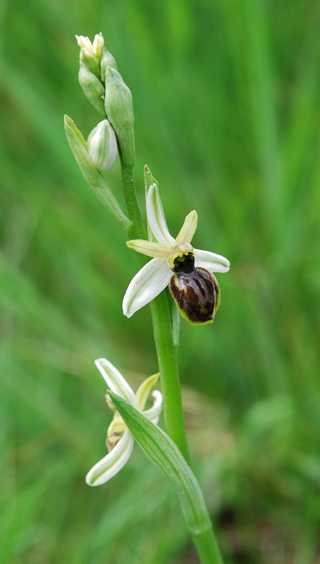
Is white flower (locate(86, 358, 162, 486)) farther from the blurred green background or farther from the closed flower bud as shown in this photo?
the closed flower bud

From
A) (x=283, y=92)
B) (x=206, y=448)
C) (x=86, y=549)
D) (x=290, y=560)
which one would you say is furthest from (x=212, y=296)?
(x=283, y=92)

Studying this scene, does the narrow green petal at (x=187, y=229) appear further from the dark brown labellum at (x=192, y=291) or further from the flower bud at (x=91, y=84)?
the flower bud at (x=91, y=84)

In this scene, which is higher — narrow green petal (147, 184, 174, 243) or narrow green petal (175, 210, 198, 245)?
narrow green petal (175, 210, 198, 245)

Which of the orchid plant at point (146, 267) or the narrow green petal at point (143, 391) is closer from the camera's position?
the orchid plant at point (146, 267)

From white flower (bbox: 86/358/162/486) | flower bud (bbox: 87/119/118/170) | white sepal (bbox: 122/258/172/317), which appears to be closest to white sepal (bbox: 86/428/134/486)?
white flower (bbox: 86/358/162/486)

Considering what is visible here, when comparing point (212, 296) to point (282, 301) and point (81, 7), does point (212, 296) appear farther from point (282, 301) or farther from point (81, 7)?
point (81, 7)

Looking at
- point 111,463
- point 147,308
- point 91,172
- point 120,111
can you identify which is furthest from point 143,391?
point 147,308

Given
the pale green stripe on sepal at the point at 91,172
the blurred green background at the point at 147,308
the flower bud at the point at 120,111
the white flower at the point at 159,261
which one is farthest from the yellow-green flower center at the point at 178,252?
the blurred green background at the point at 147,308
